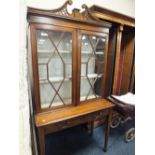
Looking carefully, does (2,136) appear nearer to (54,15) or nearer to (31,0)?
(54,15)

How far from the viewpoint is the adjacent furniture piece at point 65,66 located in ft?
4.05

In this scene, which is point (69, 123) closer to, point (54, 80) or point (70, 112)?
point (70, 112)

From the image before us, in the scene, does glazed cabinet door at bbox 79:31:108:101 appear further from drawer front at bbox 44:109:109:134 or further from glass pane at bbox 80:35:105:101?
drawer front at bbox 44:109:109:134

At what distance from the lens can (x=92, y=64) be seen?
1.70 meters

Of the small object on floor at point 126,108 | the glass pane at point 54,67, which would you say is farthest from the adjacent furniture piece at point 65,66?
the small object on floor at point 126,108

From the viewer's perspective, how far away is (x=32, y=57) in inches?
47.5

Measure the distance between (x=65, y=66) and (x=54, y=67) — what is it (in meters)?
0.13

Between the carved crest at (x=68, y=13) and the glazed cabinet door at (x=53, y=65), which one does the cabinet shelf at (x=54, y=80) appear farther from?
the carved crest at (x=68, y=13)

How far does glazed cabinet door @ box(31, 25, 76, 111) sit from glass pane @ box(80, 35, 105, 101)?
0.68ft

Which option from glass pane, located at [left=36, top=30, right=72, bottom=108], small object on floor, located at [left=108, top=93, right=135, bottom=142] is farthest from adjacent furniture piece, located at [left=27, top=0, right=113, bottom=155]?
small object on floor, located at [left=108, top=93, right=135, bottom=142]

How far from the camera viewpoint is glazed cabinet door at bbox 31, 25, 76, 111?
1.25 m

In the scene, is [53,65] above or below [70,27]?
below

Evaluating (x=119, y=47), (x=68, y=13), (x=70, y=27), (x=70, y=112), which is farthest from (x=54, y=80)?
(x=119, y=47)
